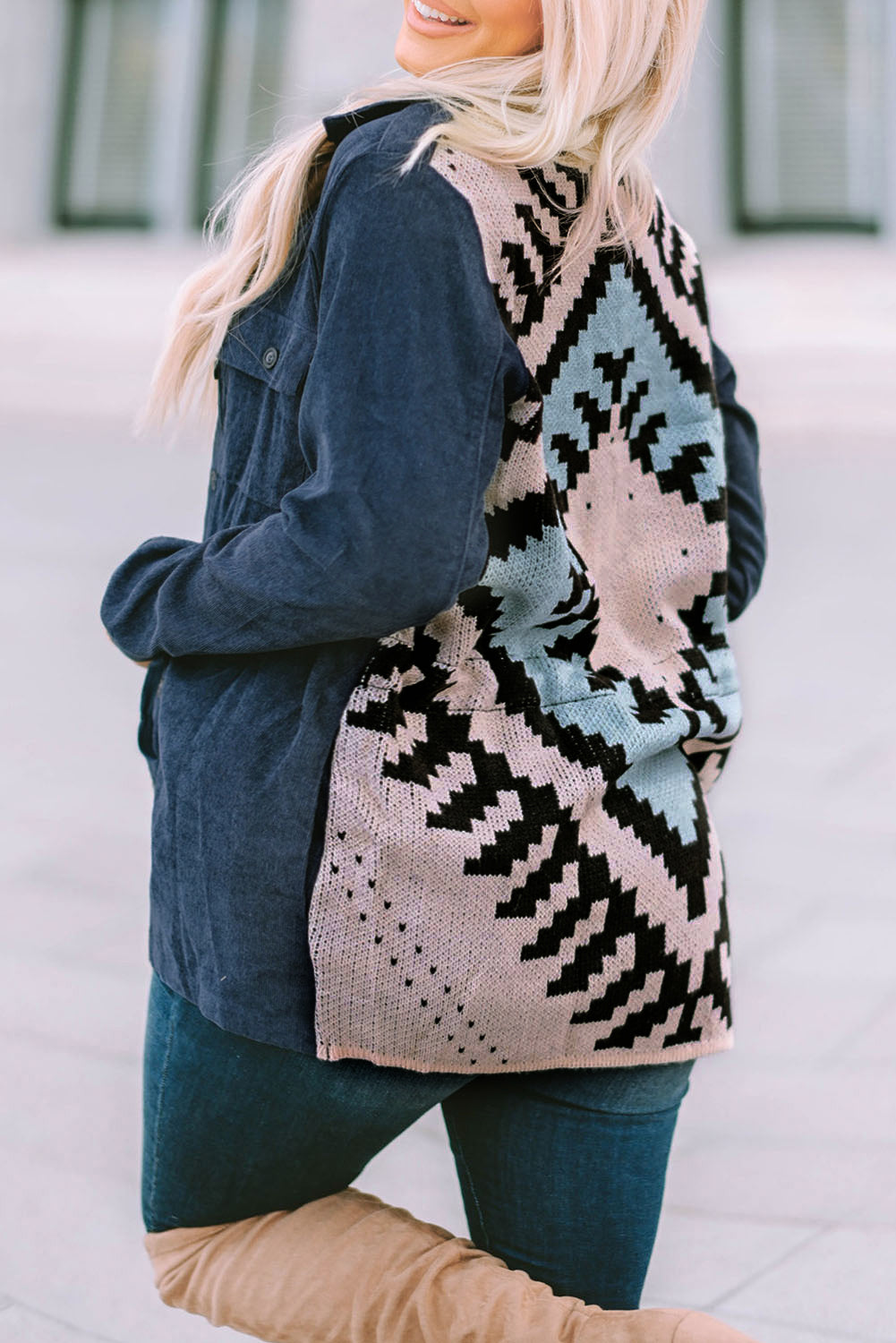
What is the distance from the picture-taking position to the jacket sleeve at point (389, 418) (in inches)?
41.9

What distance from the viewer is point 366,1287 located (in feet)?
4.16

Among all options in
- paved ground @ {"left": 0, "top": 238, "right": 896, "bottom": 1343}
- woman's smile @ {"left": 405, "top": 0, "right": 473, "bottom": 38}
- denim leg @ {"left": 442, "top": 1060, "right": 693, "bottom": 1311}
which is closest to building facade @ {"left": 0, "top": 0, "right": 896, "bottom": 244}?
paved ground @ {"left": 0, "top": 238, "right": 896, "bottom": 1343}

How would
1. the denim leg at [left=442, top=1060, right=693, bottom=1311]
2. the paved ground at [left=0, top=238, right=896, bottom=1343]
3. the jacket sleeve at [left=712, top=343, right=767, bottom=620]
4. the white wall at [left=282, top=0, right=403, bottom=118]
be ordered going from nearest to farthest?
the denim leg at [left=442, top=1060, right=693, bottom=1311] → the jacket sleeve at [left=712, top=343, right=767, bottom=620] → the paved ground at [left=0, top=238, right=896, bottom=1343] → the white wall at [left=282, top=0, right=403, bottom=118]

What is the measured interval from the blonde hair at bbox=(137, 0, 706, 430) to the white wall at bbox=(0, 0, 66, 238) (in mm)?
16346

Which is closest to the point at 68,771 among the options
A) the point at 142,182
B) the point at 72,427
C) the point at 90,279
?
the point at 72,427

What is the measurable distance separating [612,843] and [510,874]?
0.09 meters

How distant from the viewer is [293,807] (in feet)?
3.78

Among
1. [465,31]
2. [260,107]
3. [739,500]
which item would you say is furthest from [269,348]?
[260,107]

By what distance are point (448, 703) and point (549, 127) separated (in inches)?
16.6

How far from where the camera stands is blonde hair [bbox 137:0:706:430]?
1146 millimetres

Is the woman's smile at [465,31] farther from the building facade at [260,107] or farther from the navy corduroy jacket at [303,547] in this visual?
the building facade at [260,107]

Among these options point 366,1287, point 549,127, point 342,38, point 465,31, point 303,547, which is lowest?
point 366,1287

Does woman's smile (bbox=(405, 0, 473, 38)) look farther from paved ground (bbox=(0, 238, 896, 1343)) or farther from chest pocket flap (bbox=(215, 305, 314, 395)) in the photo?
paved ground (bbox=(0, 238, 896, 1343))

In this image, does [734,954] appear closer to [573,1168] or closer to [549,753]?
[573,1168]
